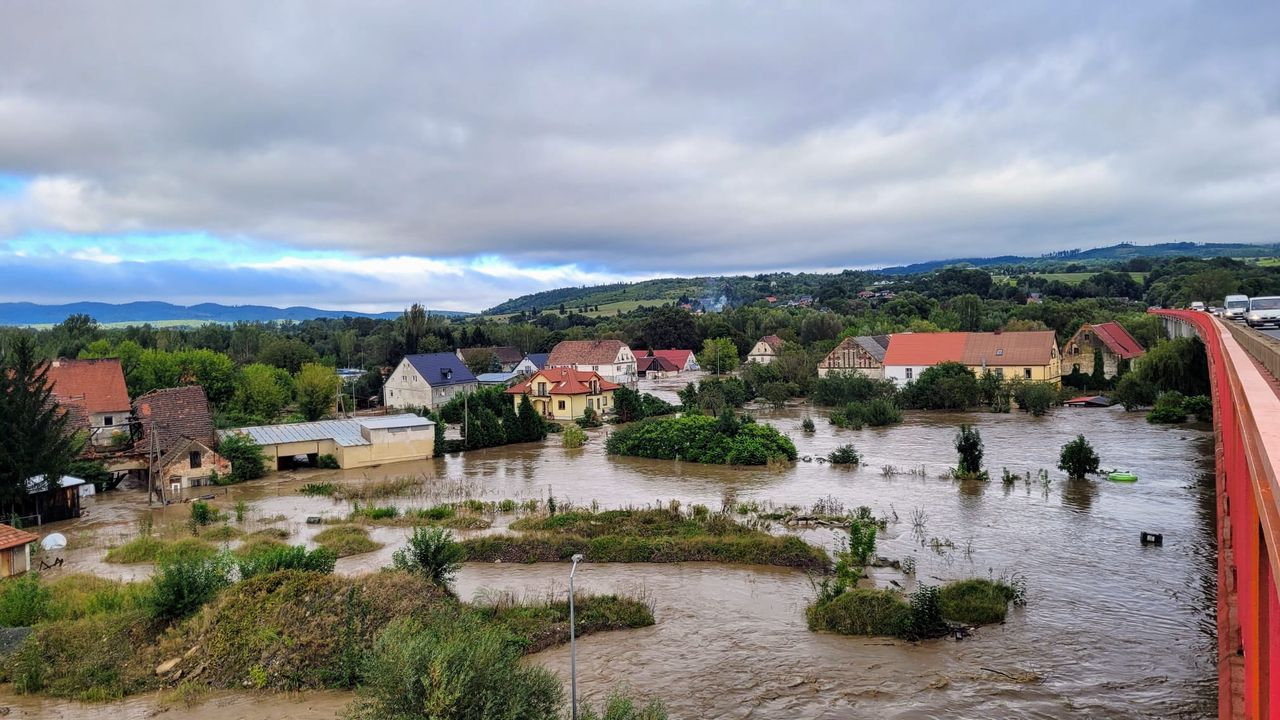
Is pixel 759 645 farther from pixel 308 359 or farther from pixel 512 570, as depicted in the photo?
pixel 308 359

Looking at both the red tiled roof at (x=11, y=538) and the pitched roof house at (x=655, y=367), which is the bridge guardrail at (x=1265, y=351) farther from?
the pitched roof house at (x=655, y=367)

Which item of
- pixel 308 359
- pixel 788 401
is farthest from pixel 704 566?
pixel 308 359

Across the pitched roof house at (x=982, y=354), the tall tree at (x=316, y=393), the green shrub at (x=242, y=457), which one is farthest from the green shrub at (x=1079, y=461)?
the tall tree at (x=316, y=393)

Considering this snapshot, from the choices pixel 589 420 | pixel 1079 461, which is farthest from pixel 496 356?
pixel 1079 461

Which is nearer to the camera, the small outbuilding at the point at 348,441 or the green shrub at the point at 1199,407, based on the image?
the small outbuilding at the point at 348,441

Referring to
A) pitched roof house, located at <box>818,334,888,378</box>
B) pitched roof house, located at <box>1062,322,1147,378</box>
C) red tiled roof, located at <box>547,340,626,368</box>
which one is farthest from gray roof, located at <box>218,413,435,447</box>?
pitched roof house, located at <box>1062,322,1147,378</box>

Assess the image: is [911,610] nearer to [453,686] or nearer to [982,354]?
[453,686]
